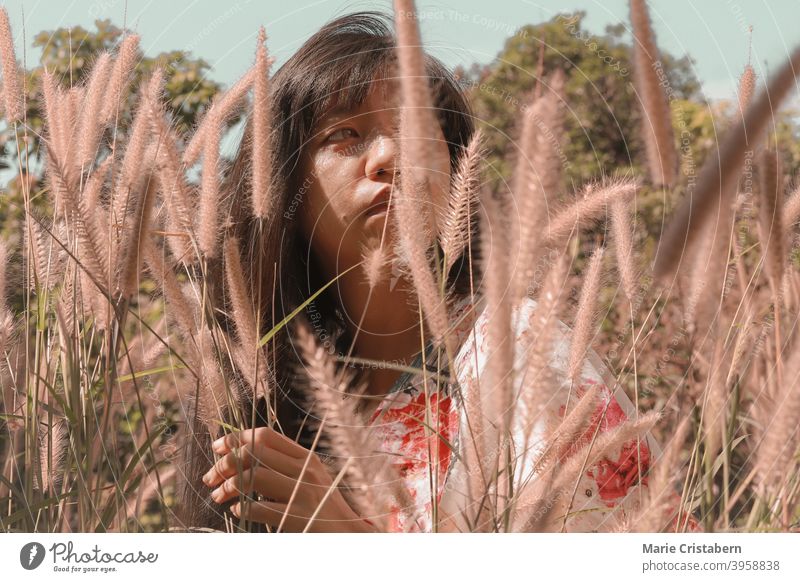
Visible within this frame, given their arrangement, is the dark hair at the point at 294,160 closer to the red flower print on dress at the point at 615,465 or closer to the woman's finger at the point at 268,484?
the woman's finger at the point at 268,484

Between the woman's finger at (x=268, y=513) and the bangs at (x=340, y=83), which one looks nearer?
the woman's finger at (x=268, y=513)

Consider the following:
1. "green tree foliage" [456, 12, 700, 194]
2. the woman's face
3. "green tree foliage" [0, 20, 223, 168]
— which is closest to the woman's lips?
the woman's face

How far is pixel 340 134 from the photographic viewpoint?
36.7 inches

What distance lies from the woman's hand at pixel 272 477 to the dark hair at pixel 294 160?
0.28 feet

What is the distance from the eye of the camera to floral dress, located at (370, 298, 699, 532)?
2.35 ft

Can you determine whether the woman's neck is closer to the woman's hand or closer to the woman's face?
the woman's face

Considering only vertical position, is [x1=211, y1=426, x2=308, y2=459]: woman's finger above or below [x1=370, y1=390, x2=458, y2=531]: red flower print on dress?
above

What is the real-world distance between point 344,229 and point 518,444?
34 centimetres

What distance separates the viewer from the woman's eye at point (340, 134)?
93cm

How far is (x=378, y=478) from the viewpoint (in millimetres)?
678

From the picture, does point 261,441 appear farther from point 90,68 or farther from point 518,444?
point 90,68

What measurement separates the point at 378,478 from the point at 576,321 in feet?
0.69

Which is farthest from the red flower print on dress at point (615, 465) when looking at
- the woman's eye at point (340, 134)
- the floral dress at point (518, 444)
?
the woman's eye at point (340, 134)
